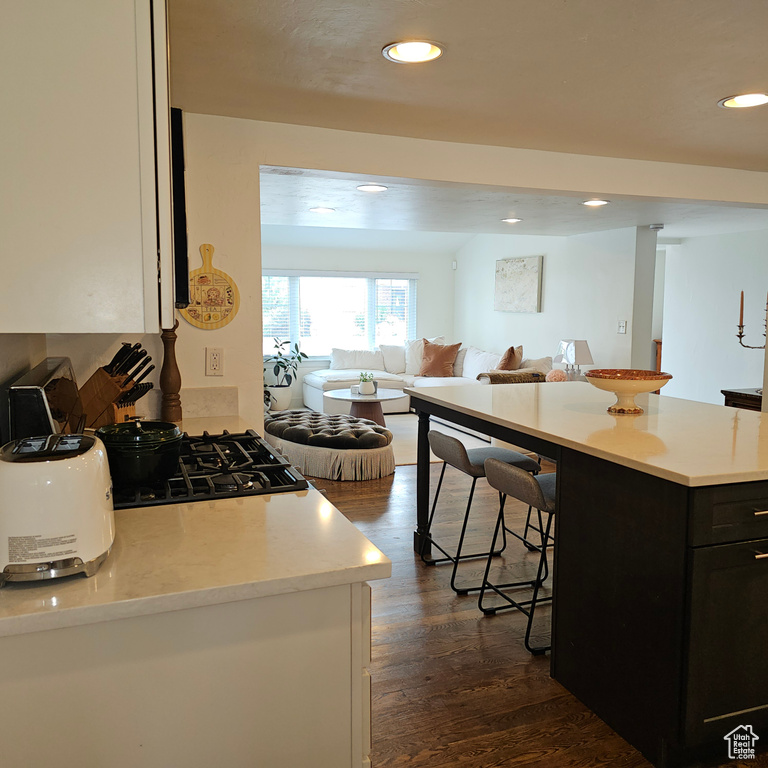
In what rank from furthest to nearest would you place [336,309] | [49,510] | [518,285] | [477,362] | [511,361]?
[336,309] → [477,362] → [518,285] → [511,361] → [49,510]

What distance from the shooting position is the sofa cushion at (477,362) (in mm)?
7781

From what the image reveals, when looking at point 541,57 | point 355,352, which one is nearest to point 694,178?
point 541,57

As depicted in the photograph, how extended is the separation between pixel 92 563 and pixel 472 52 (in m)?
1.80

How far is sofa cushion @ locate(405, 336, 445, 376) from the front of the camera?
8930 millimetres

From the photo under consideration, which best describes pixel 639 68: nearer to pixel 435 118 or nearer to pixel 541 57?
pixel 541 57

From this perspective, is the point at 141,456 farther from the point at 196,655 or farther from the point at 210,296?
the point at 210,296

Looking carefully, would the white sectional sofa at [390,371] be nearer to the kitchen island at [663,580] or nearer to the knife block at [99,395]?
the kitchen island at [663,580]

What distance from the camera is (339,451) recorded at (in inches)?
197

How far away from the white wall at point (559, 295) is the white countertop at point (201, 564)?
561 cm

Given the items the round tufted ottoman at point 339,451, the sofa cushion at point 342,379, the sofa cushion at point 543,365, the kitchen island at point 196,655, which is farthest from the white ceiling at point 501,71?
the sofa cushion at point 342,379

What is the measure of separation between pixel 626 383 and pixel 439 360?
6.07 meters

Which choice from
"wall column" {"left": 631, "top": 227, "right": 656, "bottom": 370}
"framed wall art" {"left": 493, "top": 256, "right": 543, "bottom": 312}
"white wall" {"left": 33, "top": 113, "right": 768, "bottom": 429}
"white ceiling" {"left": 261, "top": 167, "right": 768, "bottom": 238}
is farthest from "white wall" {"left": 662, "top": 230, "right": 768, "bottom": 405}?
"white wall" {"left": 33, "top": 113, "right": 768, "bottom": 429}

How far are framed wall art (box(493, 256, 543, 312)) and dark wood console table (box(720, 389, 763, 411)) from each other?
2.81m

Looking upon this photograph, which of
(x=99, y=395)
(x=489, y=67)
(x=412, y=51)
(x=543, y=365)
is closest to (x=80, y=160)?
(x=99, y=395)
